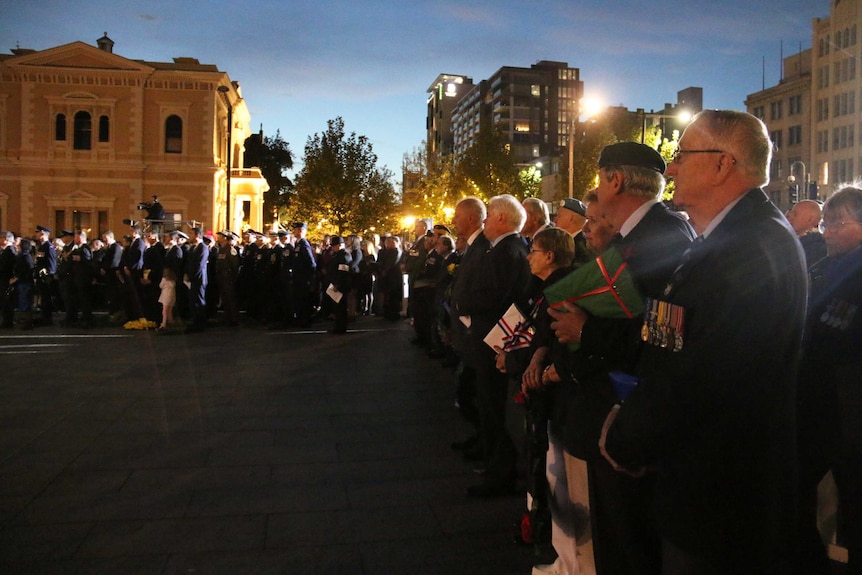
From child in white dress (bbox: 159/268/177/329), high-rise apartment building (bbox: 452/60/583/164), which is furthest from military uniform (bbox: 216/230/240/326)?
high-rise apartment building (bbox: 452/60/583/164)

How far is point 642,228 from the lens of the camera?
287 cm

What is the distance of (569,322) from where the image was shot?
2736 mm

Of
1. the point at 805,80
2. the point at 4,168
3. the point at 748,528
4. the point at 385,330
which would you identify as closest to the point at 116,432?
the point at 748,528

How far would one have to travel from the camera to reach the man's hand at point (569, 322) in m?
2.70

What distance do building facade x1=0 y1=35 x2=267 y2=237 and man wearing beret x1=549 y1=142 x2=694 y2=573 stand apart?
45.9 metres

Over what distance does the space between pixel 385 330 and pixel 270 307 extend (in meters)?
2.79

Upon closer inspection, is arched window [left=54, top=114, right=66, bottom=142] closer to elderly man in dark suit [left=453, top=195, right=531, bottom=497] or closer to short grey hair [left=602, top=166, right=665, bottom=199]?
elderly man in dark suit [left=453, top=195, right=531, bottom=497]

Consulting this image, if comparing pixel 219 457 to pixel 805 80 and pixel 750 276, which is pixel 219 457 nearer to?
pixel 750 276

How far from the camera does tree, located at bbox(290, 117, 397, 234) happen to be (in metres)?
45.8

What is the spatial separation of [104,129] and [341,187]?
16.8 m

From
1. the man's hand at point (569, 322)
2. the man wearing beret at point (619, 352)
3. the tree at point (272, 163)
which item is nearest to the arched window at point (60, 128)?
the tree at point (272, 163)

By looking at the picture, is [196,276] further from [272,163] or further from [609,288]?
[272,163]

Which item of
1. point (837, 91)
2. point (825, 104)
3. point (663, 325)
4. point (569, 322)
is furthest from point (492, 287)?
point (825, 104)

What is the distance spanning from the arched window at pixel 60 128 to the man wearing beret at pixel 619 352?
52.3 meters
